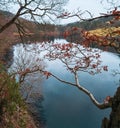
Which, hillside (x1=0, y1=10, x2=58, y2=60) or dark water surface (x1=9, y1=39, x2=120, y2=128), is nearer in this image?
hillside (x1=0, y1=10, x2=58, y2=60)

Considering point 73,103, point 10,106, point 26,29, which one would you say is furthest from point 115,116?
point 73,103

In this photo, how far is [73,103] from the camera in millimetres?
36719

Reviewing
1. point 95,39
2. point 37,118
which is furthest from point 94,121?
point 95,39

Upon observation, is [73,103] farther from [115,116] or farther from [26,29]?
[115,116]

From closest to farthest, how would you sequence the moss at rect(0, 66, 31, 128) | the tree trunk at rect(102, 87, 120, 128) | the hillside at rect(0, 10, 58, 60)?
the tree trunk at rect(102, 87, 120, 128), the moss at rect(0, 66, 31, 128), the hillside at rect(0, 10, 58, 60)

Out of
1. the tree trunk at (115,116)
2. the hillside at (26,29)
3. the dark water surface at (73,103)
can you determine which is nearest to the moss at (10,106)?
the hillside at (26,29)

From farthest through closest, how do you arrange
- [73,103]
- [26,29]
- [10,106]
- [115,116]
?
1. [73,103]
2. [26,29]
3. [10,106]
4. [115,116]

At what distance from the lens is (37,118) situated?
3127cm

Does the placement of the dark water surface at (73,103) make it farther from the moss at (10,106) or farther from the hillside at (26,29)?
the moss at (10,106)

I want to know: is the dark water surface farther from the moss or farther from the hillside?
the moss

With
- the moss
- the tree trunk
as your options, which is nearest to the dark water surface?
the moss

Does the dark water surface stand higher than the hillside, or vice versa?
the hillside

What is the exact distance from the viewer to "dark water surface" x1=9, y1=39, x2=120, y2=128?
31.1m

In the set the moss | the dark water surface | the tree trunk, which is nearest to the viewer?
the tree trunk
